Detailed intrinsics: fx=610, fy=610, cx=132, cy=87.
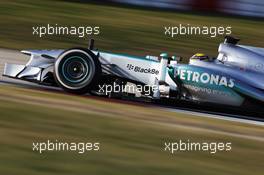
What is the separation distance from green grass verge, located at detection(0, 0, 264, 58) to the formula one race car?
18.5 ft

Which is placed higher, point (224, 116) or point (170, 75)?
point (170, 75)

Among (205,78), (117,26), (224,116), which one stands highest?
(117,26)

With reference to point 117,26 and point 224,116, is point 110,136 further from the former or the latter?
point 117,26

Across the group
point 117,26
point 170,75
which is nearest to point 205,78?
point 170,75

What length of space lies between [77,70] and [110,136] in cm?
200

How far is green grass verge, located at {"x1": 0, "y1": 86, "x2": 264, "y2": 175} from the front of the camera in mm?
6023

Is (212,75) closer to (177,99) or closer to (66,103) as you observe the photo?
(177,99)

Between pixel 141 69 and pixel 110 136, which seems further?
pixel 141 69

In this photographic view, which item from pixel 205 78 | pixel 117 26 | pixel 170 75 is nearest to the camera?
pixel 205 78

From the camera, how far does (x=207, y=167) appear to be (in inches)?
248

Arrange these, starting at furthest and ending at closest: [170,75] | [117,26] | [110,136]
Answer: [117,26], [170,75], [110,136]

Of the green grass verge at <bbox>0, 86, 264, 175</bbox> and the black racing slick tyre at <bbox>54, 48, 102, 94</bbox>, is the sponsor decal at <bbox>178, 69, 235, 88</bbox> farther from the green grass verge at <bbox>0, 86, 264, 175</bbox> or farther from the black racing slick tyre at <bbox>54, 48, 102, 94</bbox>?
the black racing slick tyre at <bbox>54, 48, 102, 94</bbox>

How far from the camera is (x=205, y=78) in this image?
8570mm
